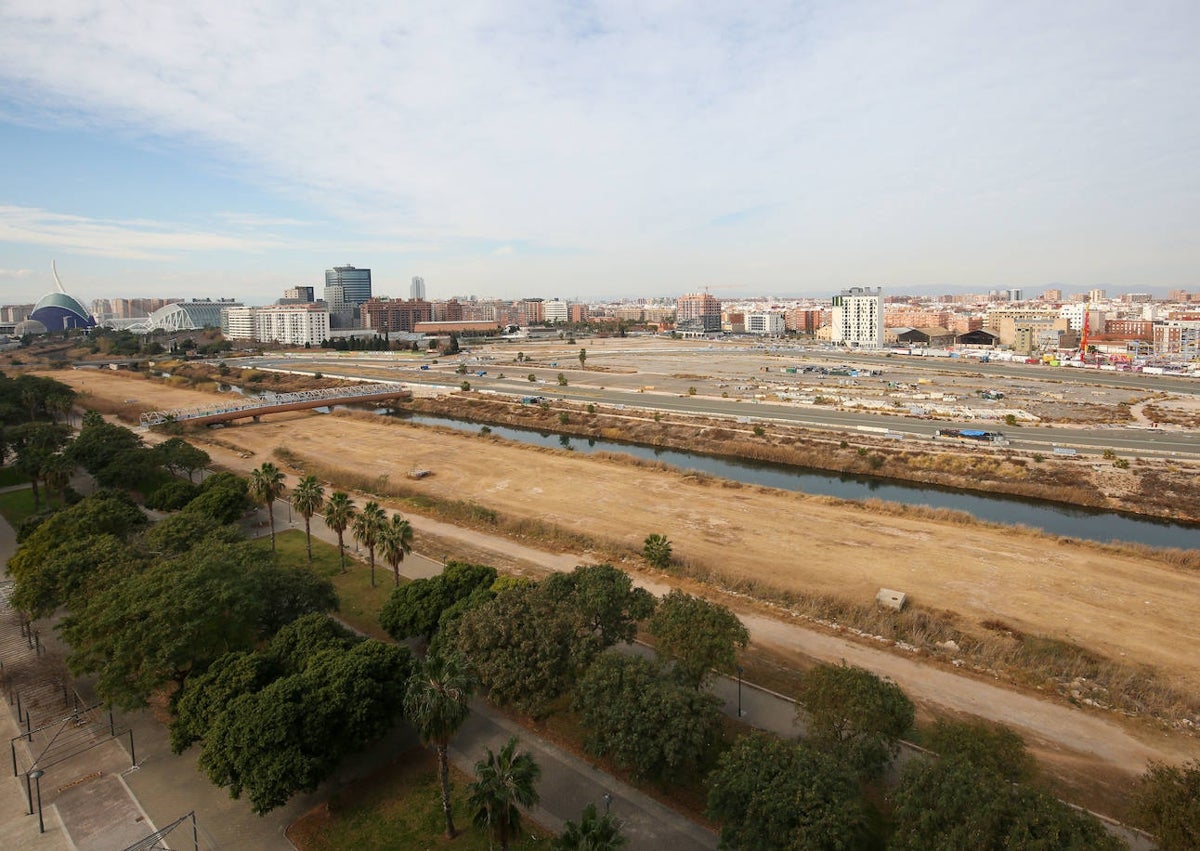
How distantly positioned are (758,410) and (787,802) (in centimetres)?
4821

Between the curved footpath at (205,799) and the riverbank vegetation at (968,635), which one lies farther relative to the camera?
the riverbank vegetation at (968,635)

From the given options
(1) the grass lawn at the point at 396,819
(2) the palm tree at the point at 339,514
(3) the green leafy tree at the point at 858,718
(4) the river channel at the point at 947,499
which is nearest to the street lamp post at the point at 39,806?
(1) the grass lawn at the point at 396,819

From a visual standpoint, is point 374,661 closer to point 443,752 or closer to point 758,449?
point 443,752

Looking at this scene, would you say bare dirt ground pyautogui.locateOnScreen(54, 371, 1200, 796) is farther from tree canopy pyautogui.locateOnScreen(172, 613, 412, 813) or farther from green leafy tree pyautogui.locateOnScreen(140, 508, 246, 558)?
tree canopy pyautogui.locateOnScreen(172, 613, 412, 813)

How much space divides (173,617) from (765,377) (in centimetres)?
7127

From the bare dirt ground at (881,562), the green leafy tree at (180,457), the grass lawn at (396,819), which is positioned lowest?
the grass lawn at (396,819)

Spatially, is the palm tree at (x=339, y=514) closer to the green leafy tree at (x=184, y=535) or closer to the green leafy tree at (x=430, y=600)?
the green leafy tree at (x=184, y=535)

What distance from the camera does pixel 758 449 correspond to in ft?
145

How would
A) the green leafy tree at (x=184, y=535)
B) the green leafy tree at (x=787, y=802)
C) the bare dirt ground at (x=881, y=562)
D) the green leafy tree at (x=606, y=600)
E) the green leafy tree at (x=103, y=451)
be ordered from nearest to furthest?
the green leafy tree at (x=787, y=802), the green leafy tree at (x=606, y=600), the bare dirt ground at (x=881, y=562), the green leafy tree at (x=184, y=535), the green leafy tree at (x=103, y=451)

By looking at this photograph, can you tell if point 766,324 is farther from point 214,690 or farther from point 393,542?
point 214,690

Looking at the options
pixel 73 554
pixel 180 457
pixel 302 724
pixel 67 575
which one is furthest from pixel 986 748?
pixel 180 457

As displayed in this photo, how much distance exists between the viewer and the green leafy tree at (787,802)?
981cm

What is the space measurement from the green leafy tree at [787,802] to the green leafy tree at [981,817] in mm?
737

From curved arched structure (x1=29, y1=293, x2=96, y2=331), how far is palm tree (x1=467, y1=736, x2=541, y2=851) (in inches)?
8651
